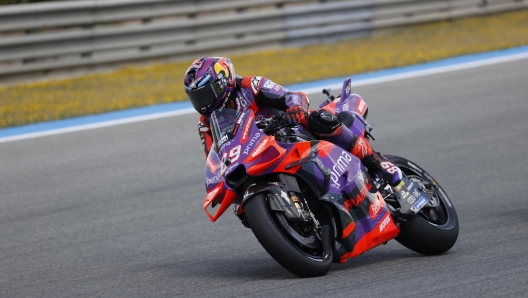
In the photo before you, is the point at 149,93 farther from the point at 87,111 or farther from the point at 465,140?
the point at 465,140

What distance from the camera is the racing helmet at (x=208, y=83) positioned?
186 inches

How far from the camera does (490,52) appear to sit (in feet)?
43.3

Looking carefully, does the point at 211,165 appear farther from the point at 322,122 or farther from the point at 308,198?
the point at 322,122

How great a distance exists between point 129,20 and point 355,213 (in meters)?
9.12

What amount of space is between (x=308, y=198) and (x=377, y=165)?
65 cm

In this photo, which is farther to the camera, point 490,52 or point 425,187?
point 490,52

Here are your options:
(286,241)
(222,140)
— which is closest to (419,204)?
(286,241)

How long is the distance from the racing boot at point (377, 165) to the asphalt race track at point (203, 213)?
20.6 inches

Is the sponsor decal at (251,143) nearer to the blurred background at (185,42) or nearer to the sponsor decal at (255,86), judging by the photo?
the sponsor decal at (255,86)

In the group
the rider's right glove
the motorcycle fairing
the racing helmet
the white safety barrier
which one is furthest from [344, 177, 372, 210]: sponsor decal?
the white safety barrier

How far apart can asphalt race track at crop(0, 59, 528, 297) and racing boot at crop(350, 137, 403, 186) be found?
52cm

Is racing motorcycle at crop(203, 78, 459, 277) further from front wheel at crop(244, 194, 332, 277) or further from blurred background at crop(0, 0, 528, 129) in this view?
blurred background at crop(0, 0, 528, 129)

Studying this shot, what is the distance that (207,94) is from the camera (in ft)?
15.6

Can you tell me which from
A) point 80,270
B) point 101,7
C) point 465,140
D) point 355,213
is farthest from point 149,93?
point 355,213
